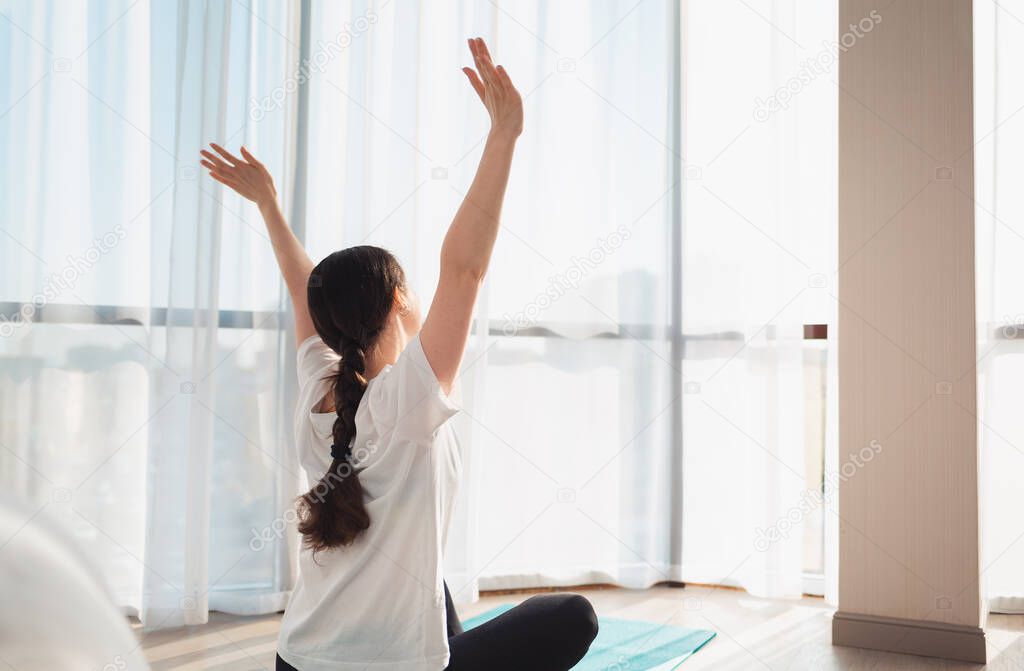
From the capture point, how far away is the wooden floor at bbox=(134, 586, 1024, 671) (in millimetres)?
2412

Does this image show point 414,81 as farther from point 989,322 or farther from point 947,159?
point 989,322

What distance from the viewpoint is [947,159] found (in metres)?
2.49

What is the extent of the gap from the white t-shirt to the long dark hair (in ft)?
0.08

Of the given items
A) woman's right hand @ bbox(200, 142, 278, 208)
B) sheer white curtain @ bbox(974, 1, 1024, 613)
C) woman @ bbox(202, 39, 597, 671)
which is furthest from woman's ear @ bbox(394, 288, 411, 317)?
sheer white curtain @ bbox(974, 1, 1024, 613)

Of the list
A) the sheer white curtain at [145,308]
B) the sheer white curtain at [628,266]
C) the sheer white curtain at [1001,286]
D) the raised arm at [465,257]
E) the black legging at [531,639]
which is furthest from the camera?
the sheer white curtain at [628,266]

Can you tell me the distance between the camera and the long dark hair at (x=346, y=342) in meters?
1.23

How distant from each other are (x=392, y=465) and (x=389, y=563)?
0.14 metres

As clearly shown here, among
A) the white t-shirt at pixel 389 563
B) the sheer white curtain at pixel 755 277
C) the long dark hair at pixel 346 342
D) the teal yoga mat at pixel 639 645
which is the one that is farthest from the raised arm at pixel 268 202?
the sheer white curtain at pixel 755 277

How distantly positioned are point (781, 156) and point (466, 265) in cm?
229

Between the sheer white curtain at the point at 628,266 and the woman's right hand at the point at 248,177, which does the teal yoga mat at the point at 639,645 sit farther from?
the woman's right hand at the point at 248,177

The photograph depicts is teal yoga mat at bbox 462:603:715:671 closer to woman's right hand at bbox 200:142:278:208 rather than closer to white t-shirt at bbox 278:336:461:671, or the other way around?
white t-shirt at bbox 278:336:461:671

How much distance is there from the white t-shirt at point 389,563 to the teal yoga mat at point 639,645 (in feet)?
4.02

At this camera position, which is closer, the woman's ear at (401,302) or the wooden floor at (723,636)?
the woman's ear at (401,302)

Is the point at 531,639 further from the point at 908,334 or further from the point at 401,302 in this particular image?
the point at 908,334
